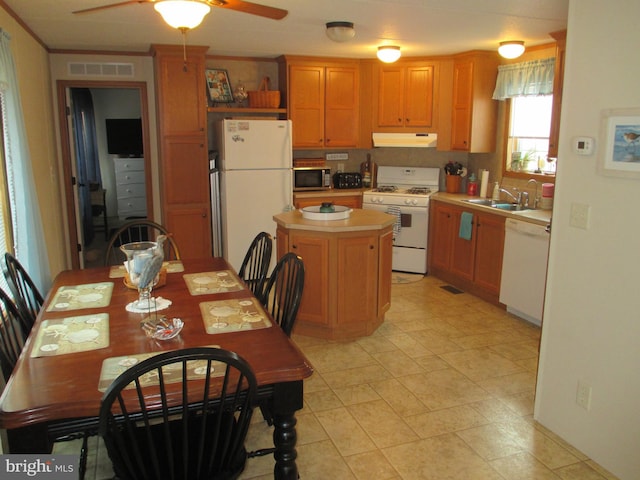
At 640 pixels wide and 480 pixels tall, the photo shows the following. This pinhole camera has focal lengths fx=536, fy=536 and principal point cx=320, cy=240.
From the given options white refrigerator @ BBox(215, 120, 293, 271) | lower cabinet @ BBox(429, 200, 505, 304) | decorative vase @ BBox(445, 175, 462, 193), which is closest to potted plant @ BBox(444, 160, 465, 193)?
decorative vase @ BBox(445, 175, 462, 193)

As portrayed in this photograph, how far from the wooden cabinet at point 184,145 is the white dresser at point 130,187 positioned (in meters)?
3.01

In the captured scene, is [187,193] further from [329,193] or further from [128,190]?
[128,190]

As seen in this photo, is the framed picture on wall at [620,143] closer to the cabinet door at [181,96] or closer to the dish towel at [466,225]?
Result: the dish towel at [466,225]

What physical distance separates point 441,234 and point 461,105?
135 centimetres

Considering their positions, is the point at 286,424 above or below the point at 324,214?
below

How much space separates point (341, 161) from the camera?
6473 mm

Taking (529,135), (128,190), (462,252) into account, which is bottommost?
(462,252)

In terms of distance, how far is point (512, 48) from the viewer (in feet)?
15.4

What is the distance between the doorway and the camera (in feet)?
17.7

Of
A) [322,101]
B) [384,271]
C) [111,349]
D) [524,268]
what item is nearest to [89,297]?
[111,349]

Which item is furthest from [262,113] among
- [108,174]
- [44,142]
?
[108,174]

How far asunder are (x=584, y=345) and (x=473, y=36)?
117 inches

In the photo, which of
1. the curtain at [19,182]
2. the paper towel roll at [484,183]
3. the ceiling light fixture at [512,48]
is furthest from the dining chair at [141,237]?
the ceiling light fixture at [512,48]

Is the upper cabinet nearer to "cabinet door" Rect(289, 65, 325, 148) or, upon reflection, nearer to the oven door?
"cabinet door" Rect(289, 65, 325, 148)
